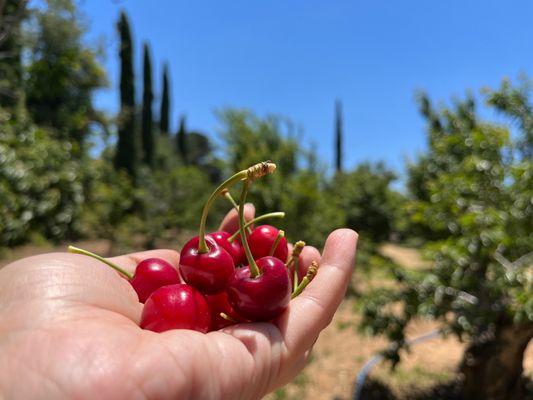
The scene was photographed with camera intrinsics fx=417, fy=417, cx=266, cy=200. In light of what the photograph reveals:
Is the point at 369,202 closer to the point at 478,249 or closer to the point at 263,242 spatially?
the point at 478,249

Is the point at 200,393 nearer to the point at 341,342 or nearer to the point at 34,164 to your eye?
the point at 341,342

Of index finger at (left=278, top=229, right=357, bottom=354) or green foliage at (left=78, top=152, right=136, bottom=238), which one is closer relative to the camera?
index finger at (left=278, top=229, right=357, bottom=354)

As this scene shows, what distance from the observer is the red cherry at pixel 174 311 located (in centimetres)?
126

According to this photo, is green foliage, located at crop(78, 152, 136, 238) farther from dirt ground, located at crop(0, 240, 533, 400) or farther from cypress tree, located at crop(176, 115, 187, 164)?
cypress tree, located at crop(176, 115, 187, 164)

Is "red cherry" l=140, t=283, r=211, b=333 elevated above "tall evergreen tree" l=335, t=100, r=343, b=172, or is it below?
below

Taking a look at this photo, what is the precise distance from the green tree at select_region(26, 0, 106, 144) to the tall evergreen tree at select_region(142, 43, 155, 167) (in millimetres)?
11131

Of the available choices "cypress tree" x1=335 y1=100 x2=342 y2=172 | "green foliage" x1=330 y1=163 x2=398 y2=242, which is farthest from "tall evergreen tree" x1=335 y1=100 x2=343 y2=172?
"green foliage" x1=330 y1=163 x2=398 y2=242

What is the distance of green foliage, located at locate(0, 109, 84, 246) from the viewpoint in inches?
254

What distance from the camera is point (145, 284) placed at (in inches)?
60.6

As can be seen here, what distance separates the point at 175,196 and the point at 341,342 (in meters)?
9.25

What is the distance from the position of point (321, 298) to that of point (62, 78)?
43.0 feet

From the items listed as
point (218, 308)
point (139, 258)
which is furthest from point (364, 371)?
point (218, 308)

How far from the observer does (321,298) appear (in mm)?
1482

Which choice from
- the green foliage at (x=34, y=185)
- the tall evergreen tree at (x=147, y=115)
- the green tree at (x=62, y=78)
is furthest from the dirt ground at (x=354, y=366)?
the tall evergreen tree at (x=147, y=115)
